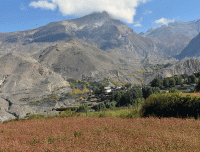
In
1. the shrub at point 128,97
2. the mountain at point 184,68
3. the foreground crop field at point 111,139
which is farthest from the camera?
the mountain at point 184,68

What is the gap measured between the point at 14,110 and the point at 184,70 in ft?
420

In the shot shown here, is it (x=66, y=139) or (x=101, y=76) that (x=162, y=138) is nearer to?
(x=66, y=139)

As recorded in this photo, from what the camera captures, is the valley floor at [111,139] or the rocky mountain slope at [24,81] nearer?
the valley floor at [111,139]

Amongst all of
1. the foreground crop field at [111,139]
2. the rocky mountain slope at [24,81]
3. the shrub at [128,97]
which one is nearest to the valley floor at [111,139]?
the foreground crop field at [111,139]

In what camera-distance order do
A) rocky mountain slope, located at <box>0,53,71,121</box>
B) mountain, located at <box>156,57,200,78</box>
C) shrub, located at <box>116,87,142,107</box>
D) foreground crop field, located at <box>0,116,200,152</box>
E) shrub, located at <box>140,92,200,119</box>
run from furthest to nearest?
mountain, located at <box>156,57,200,78</box>, rocky mountain slope, located at <box>0,53,71,121</box>, shrub, located at <box>116,87,142,107</box>, shrub, located at <box>140,92,200,119</box>, foreground crop field, located at <box>0,116,200,152</box>

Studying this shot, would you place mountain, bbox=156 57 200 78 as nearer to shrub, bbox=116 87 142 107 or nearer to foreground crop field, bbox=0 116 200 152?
shrub, bbox=116 87 142 107

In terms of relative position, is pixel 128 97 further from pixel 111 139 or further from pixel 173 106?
pixel 111 139

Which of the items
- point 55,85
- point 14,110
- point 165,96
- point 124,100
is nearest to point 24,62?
point 55,85

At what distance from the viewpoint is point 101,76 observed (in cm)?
12625

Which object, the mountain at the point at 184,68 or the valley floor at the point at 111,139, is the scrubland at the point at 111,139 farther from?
the mountain at the point at 184,68

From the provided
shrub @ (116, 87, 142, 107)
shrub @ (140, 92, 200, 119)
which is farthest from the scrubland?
shrub @ (116, 87, 142, 107)

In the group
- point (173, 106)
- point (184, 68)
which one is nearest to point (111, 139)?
point (173, 106)

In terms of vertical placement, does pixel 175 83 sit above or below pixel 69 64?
below

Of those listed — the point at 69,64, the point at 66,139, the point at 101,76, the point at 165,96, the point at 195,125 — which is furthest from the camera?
the point at 69,64
